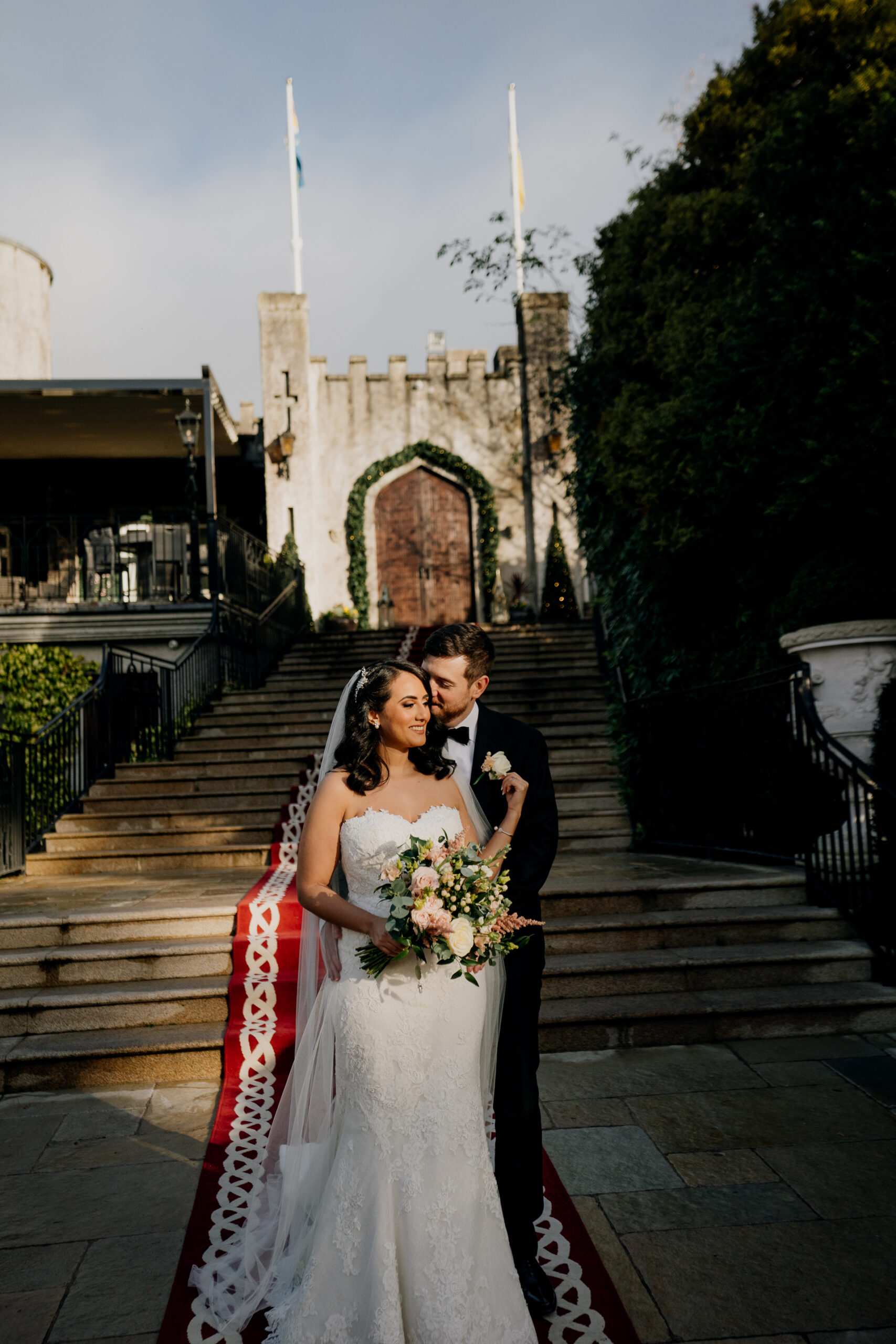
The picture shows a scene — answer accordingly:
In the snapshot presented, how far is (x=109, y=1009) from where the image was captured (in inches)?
201

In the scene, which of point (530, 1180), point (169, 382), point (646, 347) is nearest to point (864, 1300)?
point (530, 1180)

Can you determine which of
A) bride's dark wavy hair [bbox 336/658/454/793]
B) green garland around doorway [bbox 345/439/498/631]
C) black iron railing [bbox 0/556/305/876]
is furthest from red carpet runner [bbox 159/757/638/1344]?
green garland around doorway [bbox 345/439/498/631]

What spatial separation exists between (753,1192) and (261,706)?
29.6 ft

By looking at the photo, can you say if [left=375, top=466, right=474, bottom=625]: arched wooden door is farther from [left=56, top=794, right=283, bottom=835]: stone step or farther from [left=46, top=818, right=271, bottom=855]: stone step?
[left=46, top=818, right=271, bottom=855]: stone step

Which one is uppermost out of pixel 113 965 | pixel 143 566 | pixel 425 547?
pixel 425 547

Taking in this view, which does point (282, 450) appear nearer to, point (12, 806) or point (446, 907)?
point (12, 806)

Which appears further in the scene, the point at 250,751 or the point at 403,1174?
the point at 250,751

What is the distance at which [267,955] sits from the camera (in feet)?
17.9

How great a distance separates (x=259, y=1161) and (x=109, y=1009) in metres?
1.80

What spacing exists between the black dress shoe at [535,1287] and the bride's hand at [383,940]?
1003 mm

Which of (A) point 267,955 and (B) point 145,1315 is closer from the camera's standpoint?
(B) point 145,1315

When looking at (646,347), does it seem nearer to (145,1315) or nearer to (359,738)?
(359,738)

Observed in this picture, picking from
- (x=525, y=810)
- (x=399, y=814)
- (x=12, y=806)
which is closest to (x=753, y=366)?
Result: (x=525, y=810)

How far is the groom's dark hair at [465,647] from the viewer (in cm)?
292
